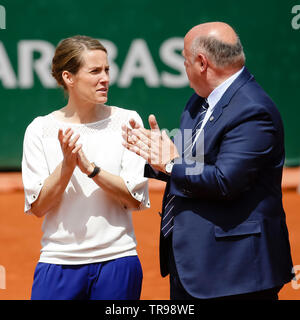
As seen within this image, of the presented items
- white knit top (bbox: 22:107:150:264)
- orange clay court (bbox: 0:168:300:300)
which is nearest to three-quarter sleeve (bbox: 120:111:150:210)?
white knit top (bbox: 22:107:150:264)

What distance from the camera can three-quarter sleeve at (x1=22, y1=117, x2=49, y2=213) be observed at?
272 centimetres

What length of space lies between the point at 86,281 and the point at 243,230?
0.73m

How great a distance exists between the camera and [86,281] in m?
2.68

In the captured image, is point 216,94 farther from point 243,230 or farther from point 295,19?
point 295,19

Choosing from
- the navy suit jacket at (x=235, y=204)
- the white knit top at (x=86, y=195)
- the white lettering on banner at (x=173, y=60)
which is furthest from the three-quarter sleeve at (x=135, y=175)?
the white lettering on banner at (x=173, y=60)

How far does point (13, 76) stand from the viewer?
26.3ft

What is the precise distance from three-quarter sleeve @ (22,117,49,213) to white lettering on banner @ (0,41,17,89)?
17.8 feet

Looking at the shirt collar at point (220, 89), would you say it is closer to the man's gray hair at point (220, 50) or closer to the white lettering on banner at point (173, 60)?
the man's gray hair at point (220, 50)

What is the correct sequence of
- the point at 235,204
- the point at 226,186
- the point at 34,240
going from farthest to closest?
1. the point at 34,240
2. the point at 235,204
3. the point at 226,186

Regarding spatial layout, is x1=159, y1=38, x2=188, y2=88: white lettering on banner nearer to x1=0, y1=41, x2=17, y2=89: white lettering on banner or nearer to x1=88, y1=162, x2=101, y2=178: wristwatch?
x1=0, y1=41, x2=17, y2=89: white lettering on banner

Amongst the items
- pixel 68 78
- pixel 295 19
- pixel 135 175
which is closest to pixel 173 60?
pixel 295 19
